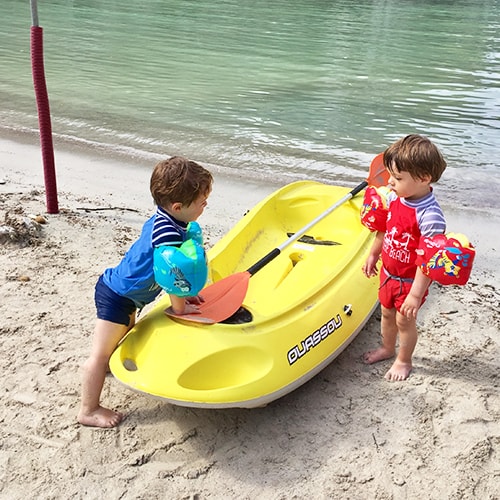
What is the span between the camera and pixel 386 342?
3322 millimetres

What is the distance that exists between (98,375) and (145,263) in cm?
54

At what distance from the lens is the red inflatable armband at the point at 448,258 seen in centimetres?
261

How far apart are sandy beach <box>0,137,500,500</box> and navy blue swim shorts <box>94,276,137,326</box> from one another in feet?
1.47

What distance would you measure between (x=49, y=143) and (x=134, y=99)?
5674mm

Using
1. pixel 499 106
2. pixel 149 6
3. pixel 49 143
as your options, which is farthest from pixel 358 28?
pixel 49 143

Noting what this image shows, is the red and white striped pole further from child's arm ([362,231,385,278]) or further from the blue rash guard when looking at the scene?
child's arm ([362,231,385,278])

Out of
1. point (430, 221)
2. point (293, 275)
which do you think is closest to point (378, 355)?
point (293, 275)

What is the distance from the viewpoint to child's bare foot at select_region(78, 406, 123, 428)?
9.02 ft

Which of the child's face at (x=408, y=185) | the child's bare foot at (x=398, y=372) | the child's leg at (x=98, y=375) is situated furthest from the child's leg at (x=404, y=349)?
the child's leg at (x=98, y=375)

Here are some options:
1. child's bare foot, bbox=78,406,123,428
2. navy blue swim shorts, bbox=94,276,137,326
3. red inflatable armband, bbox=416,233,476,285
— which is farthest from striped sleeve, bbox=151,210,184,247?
red inflatable armband, bbox=416,233,476,285

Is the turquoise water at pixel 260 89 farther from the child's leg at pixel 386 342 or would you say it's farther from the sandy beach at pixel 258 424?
the child's leg at pixel 386 342

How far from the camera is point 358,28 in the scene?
67.7 ft

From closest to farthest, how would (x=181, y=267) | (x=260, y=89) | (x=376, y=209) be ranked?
(x=181, y=267), (x=376, y=209), (x=260, y=89)

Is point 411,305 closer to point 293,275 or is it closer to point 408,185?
point 408,185
